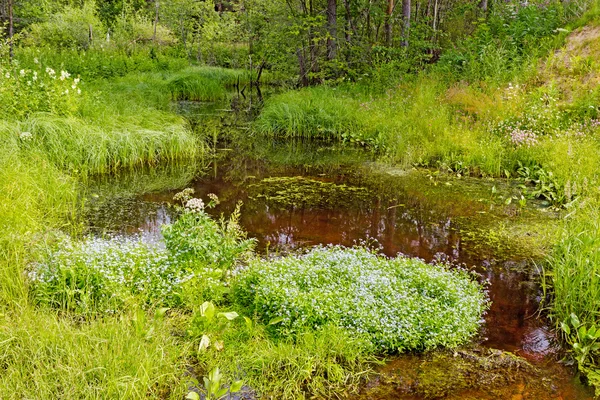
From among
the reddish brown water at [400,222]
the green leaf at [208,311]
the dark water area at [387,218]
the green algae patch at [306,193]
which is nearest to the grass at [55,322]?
the green leaf at [208,311]

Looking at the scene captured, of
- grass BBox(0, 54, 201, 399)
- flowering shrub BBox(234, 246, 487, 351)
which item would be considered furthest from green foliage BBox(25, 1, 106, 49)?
flowering shrub BBox(234, 246, 487, 351)

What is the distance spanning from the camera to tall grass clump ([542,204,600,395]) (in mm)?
4160

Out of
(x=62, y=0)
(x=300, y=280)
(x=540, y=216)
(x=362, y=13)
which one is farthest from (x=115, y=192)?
(x=62, y=0)

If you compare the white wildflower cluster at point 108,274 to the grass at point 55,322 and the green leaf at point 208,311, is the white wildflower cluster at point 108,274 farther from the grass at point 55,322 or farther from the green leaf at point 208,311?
the green leaf at point 208,311

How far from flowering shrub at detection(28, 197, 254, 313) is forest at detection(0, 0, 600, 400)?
3 cm

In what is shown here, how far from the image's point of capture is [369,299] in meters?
4.50

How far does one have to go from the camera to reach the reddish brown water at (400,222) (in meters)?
4.54

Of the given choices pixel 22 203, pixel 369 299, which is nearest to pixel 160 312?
pixel 369 299

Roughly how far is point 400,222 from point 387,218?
0.24 m

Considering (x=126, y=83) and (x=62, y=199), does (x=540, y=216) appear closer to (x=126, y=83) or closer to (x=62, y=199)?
(x=62, y=199)

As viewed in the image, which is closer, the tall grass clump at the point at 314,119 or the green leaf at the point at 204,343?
the green leaf at the point at 204,343

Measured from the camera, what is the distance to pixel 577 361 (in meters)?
4.24

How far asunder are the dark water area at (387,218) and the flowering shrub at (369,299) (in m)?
0.25

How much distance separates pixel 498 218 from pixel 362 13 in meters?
12.1
